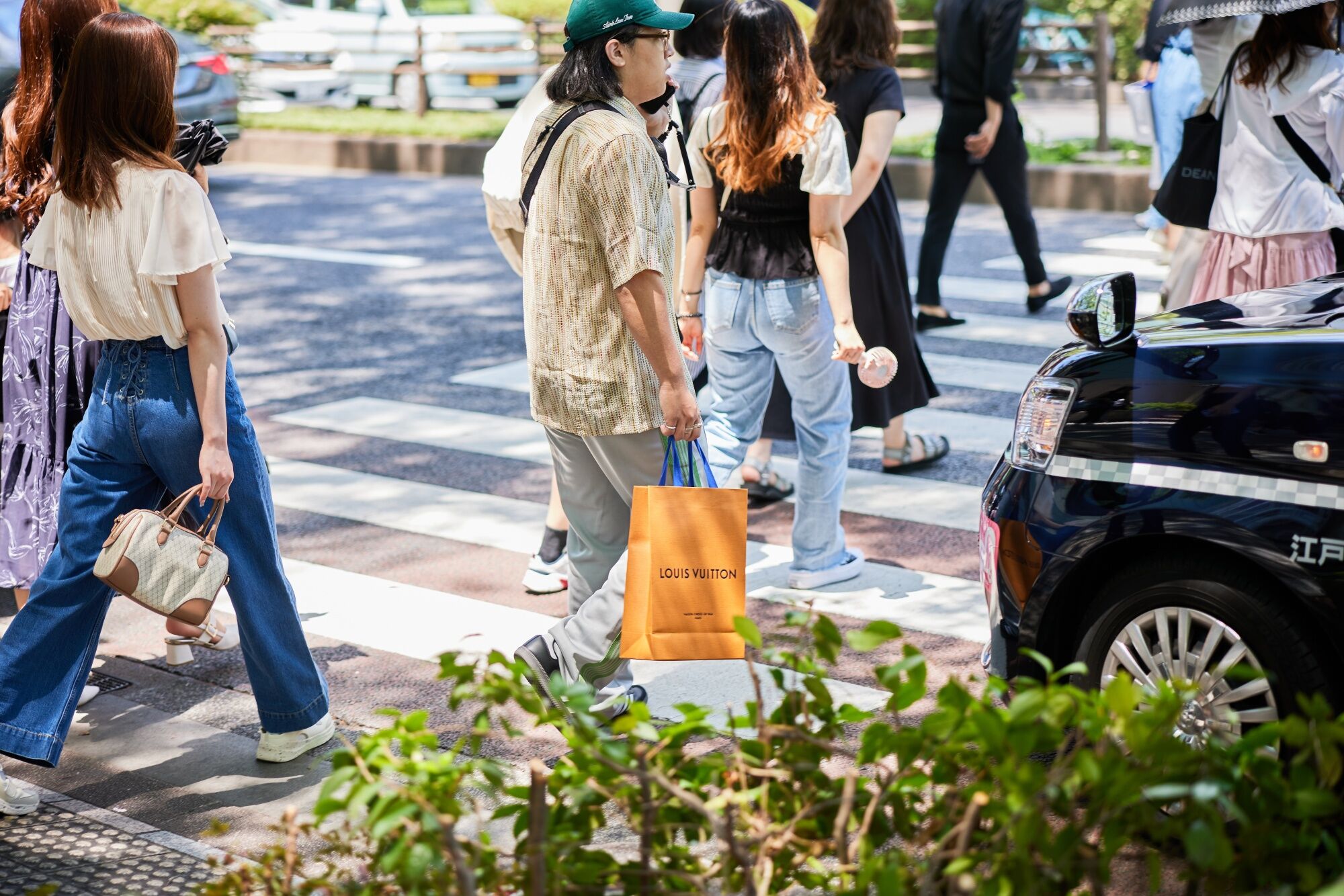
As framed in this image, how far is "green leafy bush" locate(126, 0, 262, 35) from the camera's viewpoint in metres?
20.2

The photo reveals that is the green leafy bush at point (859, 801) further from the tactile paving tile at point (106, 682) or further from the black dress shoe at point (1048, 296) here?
the black dress shoe at point (1048, 296)

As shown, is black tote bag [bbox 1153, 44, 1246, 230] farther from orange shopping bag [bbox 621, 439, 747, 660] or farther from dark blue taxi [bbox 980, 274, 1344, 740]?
orange shopping bag [bbox 621, 439, 747, 660]

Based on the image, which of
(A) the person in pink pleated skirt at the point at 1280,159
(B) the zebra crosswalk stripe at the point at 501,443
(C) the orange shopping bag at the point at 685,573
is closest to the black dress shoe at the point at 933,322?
(B) the zebra crosswalk stripe at the point at 501,443

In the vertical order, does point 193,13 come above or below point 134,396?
above

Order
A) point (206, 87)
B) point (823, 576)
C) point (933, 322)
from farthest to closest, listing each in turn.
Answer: point (206, 87), point (933, 322), point (823, 576)

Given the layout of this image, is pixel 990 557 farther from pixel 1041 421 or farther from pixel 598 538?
pixel 598 538

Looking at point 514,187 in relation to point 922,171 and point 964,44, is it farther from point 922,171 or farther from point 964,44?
point 922,171

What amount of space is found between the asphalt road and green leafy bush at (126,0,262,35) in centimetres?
971

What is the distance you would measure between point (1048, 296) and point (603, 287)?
6128mm

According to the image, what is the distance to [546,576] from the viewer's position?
531 cm

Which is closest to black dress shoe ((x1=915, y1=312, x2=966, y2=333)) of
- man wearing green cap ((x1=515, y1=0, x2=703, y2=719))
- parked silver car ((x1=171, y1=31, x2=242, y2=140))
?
man wearing green cap ((x1=515, y1=0, x2=703, y2=719))

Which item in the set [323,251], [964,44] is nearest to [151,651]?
Answer: [964,44]

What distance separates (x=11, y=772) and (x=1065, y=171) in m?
10.6

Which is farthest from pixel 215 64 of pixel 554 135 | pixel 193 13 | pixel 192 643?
pixel 554 135
